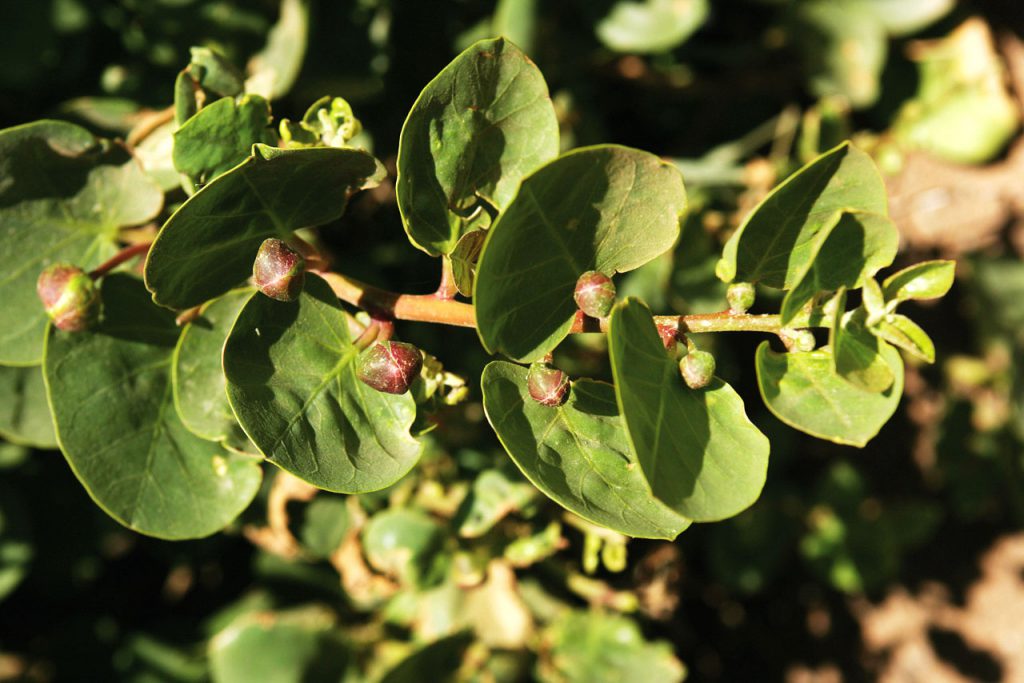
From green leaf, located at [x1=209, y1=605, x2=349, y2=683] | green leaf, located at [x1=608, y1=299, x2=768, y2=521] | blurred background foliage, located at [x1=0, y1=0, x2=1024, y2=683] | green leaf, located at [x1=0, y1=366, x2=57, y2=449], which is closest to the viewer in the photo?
green leaf, located at [x1=608, y1=299, x2=768, y2=521]

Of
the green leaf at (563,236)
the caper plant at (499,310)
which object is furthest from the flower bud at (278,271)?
the green leaf at (563,236)

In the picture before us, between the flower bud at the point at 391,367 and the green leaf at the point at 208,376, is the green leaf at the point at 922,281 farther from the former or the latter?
the green leaf at the point at 208,376

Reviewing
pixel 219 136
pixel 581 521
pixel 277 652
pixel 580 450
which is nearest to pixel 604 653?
pixel 581 521

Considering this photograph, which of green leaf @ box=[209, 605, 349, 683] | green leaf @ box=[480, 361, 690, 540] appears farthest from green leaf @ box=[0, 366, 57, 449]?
green leaf @ box=[480, 361, 690, 540]

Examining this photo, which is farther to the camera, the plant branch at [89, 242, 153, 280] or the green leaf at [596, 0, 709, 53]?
the green leaf at [596, 0, 709, 53]

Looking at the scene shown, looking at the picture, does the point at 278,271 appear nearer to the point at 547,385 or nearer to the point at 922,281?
the point at 547,385

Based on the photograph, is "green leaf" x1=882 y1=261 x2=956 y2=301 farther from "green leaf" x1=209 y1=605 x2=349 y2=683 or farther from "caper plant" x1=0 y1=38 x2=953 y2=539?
"green leaf" x1=209 y1=605 x2=349 y2=683

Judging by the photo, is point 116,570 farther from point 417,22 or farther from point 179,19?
point 417,22
